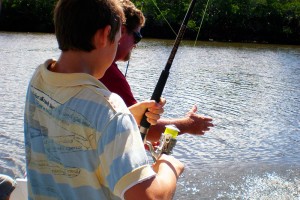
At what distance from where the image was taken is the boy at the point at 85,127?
4.81ft

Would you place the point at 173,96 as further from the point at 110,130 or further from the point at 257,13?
the point at 257,13

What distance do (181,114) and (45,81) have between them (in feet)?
36.2

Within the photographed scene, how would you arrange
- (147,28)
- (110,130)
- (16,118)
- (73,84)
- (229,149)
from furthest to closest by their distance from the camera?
(147,28)
(16,118)
(229,149)
(73,84)
(110,130)

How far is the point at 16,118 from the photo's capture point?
11781 millimetres

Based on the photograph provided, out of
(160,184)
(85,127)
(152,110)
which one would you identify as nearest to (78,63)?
(85,127)

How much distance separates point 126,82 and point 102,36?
1.34m

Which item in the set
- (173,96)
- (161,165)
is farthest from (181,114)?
(161,165)

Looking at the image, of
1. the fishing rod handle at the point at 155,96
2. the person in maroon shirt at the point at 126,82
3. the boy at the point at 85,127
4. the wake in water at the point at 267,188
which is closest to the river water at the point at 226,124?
the wake in water at the point at 267,188

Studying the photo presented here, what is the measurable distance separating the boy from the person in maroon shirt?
1090mm

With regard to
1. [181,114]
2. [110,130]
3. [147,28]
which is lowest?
[147,28]

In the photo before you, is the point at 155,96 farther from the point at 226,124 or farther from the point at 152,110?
the point at 226,124

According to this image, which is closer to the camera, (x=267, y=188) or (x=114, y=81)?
(x=114, y=81)

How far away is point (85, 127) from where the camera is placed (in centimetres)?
151

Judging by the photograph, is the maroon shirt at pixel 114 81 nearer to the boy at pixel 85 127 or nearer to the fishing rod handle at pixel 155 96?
the fishing rod handle at pixel 155 96
